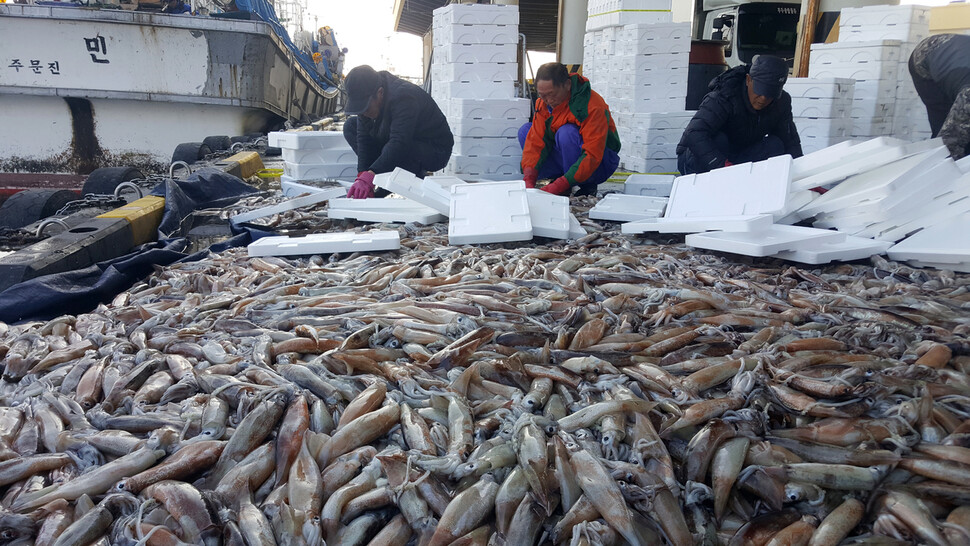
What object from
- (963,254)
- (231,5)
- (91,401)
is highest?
(231,5)

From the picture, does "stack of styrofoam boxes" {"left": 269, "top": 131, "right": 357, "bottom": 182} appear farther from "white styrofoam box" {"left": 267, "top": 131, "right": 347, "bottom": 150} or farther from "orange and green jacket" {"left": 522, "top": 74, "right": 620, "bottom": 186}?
"orange and green jacket" {"left": 522, "top": 74, "right": 620, "bottom": 186}

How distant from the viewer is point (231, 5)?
17.2 m

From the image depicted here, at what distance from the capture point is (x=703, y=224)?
15.4ft

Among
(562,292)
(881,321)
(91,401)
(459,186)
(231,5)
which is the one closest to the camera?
(91,401)

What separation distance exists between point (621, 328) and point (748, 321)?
1.94 feet

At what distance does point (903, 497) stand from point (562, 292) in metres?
1.99

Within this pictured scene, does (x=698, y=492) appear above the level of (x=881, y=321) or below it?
below

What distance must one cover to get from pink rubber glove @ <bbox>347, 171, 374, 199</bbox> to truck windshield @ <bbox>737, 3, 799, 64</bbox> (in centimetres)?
1011

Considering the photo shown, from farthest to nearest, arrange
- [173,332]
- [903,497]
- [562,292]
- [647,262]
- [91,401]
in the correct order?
[647,262] < [562,292] < [173,332] < [91,401] < [903,497]

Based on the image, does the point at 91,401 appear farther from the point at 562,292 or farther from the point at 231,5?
the point at 231,5

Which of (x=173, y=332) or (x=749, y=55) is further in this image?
(x=749, y=55)

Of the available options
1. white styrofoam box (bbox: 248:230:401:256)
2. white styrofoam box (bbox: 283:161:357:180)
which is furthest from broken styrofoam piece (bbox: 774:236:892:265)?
white styrofoam box (bbox: 283:161:357:180)

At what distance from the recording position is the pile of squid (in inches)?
72.0

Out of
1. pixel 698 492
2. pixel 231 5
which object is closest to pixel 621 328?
pixel 698 492
